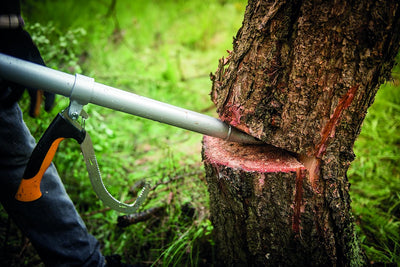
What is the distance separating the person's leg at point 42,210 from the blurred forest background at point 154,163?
12.3 inches

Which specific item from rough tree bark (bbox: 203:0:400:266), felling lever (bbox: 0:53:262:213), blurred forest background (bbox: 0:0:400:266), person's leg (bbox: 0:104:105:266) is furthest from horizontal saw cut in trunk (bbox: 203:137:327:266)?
person's leg (bbox: 0:104:105:266)

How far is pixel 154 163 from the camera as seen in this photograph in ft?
7.53

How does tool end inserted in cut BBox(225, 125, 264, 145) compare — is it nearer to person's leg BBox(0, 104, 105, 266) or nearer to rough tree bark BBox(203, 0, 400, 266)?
rough tree bark BBox(203, 0, 400, 266)

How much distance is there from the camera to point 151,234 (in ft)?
5.32

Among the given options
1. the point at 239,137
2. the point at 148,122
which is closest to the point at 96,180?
the point at 239,137

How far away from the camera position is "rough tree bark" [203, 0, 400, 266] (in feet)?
2.91

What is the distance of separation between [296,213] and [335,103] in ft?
1.76

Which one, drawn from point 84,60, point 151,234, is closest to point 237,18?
point 84,60

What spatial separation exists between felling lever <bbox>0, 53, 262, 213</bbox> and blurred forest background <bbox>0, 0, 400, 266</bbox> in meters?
0.54

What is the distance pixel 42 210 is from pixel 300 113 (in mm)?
1392

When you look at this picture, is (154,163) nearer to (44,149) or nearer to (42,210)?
(42,210)

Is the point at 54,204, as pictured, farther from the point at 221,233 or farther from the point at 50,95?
the point at 221,233

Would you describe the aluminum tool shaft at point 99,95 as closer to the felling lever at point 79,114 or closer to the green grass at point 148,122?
the felling lever at point 79,114

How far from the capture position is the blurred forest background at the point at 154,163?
1.58 meters
